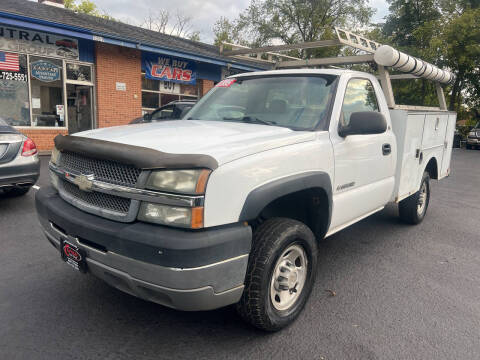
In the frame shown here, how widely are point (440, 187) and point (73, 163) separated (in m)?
8.71

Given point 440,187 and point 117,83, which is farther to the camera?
point 117,83

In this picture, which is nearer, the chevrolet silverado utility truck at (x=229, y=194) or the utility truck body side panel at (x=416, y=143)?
the chevrolet silverado utility truck at (x=229, y=194)

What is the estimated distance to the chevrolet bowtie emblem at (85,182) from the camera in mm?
2441

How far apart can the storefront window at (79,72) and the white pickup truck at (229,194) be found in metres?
10.5

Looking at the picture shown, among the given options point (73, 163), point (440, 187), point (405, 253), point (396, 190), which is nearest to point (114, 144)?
point (73, 163)

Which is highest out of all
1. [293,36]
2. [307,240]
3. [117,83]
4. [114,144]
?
[293,36]

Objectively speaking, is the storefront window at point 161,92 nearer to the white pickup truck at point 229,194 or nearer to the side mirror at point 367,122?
the white pickup truck at point 229,194

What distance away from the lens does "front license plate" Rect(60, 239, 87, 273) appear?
96.1 inches

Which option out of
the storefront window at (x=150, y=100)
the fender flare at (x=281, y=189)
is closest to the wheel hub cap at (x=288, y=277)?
the fender flare at (x=281, y=189)

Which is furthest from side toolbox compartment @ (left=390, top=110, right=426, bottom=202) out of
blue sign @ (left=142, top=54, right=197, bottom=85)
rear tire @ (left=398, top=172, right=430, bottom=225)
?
blue sign @ (left=142, top=54, right=197, bottom=85)

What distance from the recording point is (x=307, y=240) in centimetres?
278

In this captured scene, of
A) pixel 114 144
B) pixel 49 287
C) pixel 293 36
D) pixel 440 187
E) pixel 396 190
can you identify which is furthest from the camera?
pixel 293 36

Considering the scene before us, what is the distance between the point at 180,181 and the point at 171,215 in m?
0.19

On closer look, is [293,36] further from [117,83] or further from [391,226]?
[391,226]
